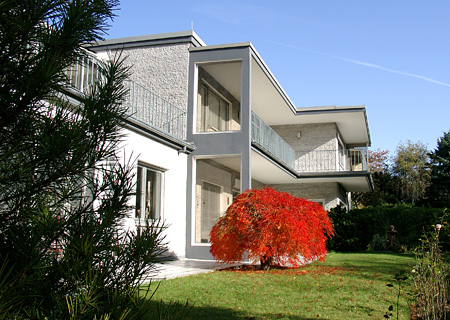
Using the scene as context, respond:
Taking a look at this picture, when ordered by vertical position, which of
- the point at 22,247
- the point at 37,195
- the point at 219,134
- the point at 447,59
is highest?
the point at 447,59

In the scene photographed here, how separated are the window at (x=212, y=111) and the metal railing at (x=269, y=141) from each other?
1.95 m

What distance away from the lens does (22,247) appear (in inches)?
70.5

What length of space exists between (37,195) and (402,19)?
1151 cm

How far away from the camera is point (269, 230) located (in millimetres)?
10664

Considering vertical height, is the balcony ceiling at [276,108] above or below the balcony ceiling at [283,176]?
above

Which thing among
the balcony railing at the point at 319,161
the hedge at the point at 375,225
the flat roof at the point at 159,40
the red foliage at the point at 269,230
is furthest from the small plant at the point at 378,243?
the flat roof at the point at 159,40

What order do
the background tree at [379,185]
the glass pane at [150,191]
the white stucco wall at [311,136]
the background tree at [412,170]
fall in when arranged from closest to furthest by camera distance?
1. the glass pane at [150,191]
2. the white stucco wall at [311,136]
3. the background tree at [379,185]
4. the background tree at [412,170]

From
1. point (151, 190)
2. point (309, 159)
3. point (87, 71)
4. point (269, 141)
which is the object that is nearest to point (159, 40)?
point (151, 190)

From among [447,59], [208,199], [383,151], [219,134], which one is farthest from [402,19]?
[383,151]

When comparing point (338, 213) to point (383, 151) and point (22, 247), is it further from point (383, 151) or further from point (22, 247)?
point (383, 151)

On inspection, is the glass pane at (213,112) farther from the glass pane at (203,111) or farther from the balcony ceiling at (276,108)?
the balcony ceiling at (276,108)

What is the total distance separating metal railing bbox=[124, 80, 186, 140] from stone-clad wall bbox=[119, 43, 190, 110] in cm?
44

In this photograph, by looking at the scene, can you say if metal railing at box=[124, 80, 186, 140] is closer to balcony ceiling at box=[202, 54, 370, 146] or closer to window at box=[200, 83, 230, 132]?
window at box=[200, 83, 230, 132]

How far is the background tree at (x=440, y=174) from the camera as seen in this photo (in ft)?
123
